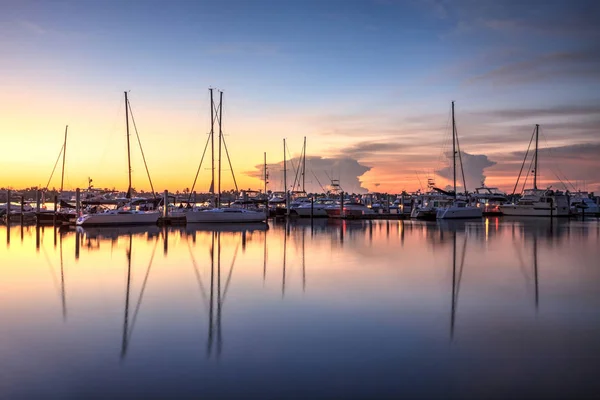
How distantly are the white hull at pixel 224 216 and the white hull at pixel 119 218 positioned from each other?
12.2 ft

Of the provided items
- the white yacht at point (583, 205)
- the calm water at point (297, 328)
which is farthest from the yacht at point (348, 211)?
the calm water at point (297, 328)

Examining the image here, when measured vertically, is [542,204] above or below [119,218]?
above

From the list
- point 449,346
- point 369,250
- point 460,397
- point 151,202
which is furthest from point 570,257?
point 151,202

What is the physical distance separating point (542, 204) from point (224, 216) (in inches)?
1664

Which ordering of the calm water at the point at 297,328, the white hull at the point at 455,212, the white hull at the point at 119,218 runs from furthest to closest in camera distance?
the white hull at the point at 455,212, the white hull at the point at 119,218, the calm water at the point at 297,328

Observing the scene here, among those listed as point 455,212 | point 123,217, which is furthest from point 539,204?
point 123,217

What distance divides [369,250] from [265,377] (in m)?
18.6

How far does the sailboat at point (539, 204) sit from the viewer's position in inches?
2682

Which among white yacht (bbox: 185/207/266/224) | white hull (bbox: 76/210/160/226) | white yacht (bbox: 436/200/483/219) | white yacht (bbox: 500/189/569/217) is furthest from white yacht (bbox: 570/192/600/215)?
white hull (bbox: 76/210/160/226)

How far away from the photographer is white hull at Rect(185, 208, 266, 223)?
159 feet

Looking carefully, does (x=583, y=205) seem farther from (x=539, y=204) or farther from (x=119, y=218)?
(x=119, y=218)

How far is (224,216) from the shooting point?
163ft

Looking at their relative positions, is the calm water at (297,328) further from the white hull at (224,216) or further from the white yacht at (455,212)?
the white yacht at (455,212)

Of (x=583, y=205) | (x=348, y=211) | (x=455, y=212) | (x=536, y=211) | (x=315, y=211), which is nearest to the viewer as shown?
(x=455, y=212)
